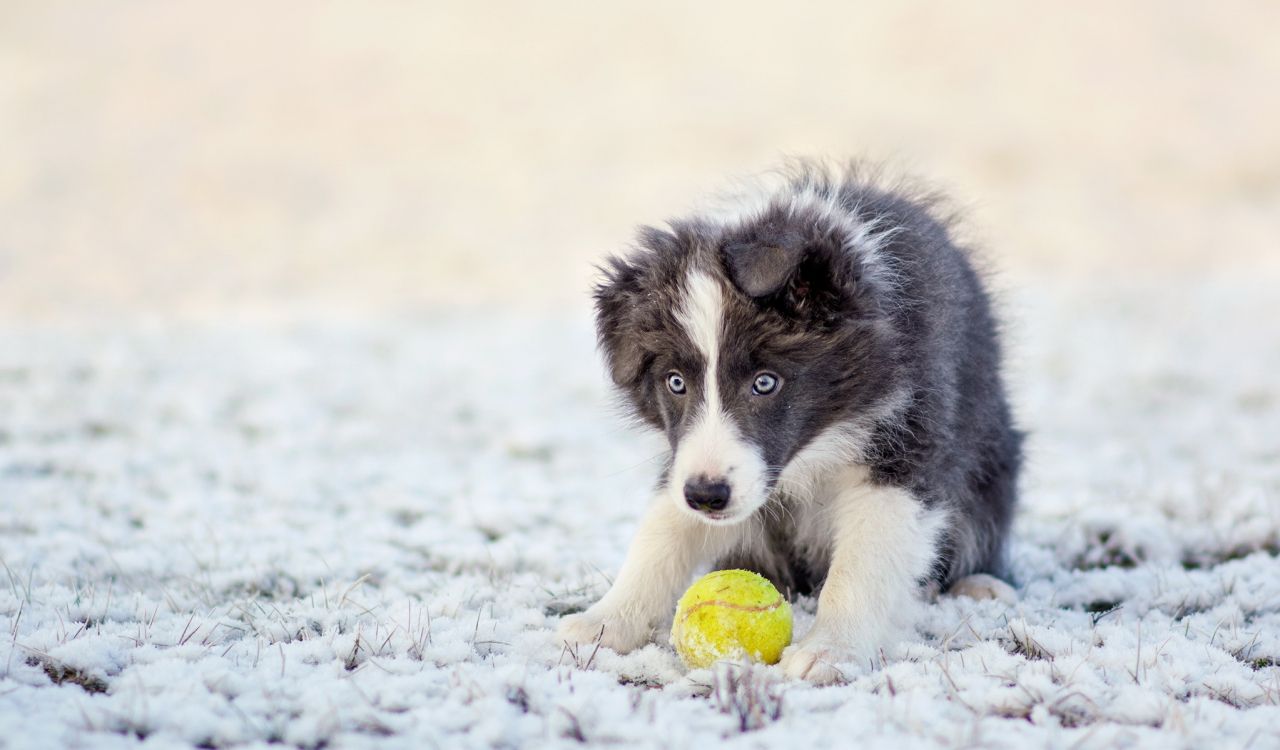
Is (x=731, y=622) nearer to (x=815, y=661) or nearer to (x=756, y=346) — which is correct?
(x=815, y=661)

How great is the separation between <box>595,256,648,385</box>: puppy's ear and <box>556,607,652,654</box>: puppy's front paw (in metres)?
0.88

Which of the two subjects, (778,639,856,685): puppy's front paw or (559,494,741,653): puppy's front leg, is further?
(559,494,741,653): puppy's front leg

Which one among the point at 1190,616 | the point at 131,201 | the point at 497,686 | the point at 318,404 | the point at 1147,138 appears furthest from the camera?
the point at 1147,138

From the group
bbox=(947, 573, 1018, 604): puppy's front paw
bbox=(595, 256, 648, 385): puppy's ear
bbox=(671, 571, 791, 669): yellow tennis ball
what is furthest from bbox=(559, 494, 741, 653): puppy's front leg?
bbox=(947, 573, 1018, 604): puppy's front paw

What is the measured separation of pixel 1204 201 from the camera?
2164 cm

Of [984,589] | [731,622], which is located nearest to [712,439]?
[731,622]

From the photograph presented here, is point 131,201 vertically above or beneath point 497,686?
above

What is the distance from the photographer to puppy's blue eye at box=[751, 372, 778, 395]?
3820 mm

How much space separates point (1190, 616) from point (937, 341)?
56.9 inches

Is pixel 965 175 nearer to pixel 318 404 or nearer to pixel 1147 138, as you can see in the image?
pixel 1147 138

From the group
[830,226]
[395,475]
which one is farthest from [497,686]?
[395,475]

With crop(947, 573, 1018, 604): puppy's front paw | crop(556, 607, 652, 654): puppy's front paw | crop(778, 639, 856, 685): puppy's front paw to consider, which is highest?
crop(556, 607, 652, 654): puppy's front paw

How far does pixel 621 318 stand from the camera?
4.18 m

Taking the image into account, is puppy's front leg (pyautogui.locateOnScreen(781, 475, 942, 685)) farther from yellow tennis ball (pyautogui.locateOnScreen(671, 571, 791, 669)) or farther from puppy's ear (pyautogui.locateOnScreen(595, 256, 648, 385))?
puppy's ear (pyautogui.locateOnScreen(595, 256, 648, 385))
